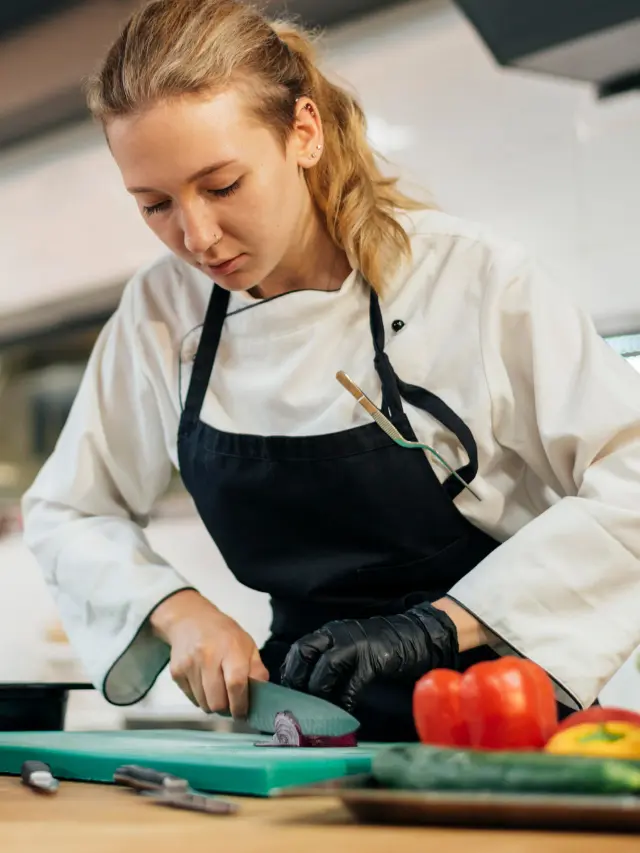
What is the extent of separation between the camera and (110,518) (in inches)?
57.4

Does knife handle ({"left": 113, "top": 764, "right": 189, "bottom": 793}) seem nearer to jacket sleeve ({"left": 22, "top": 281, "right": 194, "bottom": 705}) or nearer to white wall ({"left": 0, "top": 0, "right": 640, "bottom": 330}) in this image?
jacket sleeve ({"left": 22, "top": 281, "right": 194, "bottom": 705})

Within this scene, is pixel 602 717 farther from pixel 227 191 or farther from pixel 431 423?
pixel 227 191

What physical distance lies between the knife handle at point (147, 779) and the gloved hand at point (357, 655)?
0.20 m

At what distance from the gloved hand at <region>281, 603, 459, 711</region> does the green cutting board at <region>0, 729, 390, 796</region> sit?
62mm

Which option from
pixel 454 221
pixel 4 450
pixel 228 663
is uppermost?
pixel 454 221

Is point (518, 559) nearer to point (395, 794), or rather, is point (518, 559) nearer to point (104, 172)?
point (395, 794)

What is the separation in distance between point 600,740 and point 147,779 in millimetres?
323

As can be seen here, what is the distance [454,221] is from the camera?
4.39 feet

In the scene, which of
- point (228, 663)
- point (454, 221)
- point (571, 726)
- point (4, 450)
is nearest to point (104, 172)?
point (4, 450)

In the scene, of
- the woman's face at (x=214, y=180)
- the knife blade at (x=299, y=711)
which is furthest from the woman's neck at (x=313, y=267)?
the knife blade at (x=299, y=711)

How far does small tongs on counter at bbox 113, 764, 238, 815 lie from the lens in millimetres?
705

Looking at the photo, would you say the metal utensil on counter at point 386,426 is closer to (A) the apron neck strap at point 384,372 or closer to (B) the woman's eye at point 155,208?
(A) the apron neck strap at point 384,372

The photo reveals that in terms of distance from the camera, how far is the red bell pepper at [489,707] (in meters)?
0.85

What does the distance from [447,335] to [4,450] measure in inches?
84.7
